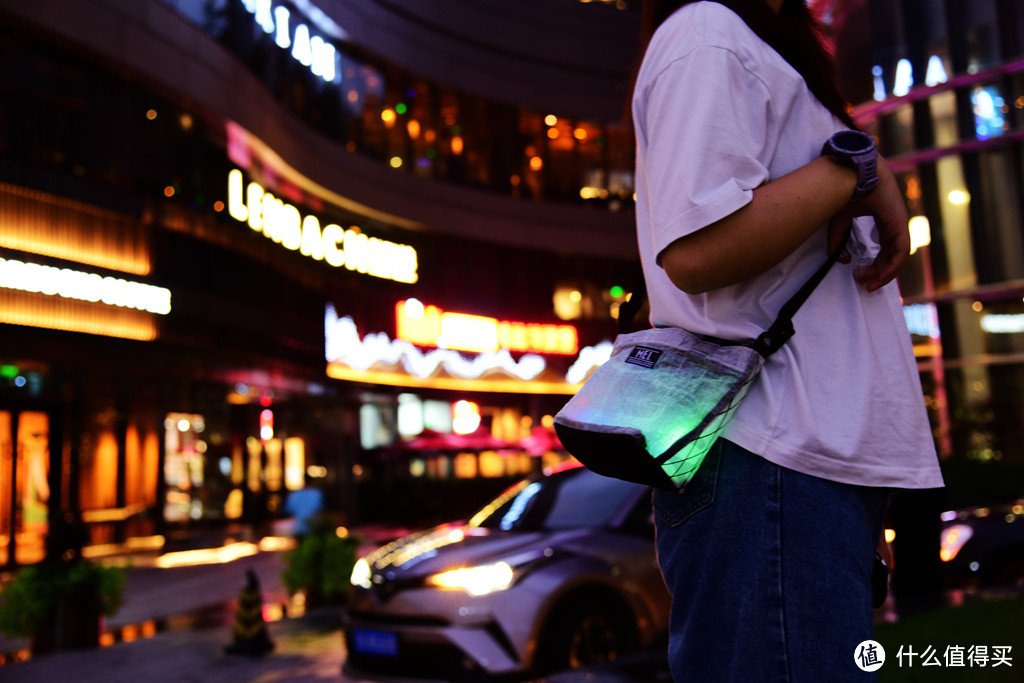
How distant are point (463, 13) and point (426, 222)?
710cm

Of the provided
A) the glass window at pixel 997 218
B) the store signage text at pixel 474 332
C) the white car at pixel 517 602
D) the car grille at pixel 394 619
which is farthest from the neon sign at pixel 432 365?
the white car at pixel 517 602

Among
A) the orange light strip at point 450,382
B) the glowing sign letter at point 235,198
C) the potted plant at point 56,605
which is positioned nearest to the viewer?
the potted plant at point 56,605

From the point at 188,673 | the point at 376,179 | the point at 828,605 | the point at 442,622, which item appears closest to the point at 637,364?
the point at 828,605

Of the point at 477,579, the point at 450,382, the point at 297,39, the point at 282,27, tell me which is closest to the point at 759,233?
the point at 477,579

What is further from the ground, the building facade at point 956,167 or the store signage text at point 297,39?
the store signage text at point 297,39

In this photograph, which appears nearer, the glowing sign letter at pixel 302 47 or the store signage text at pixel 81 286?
the store signage text at pixel 81 286

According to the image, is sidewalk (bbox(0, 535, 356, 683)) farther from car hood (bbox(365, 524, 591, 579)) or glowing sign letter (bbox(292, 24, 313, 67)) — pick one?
glowing sign letter (bbox(292, 24, 313, 67))

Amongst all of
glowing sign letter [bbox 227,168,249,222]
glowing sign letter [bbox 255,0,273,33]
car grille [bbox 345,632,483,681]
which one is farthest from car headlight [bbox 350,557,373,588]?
glowing sign letter [bbox 255,0,273,33]

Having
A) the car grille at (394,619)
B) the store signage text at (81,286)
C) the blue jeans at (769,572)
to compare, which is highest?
the store signage text at (81,286)

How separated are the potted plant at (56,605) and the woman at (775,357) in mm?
9201

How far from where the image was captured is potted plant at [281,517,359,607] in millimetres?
11039

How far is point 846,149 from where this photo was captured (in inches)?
48.8

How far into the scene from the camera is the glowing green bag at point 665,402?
1.17m

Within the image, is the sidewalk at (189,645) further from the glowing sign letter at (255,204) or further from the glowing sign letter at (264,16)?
the glowing sign letter at (264,16)
